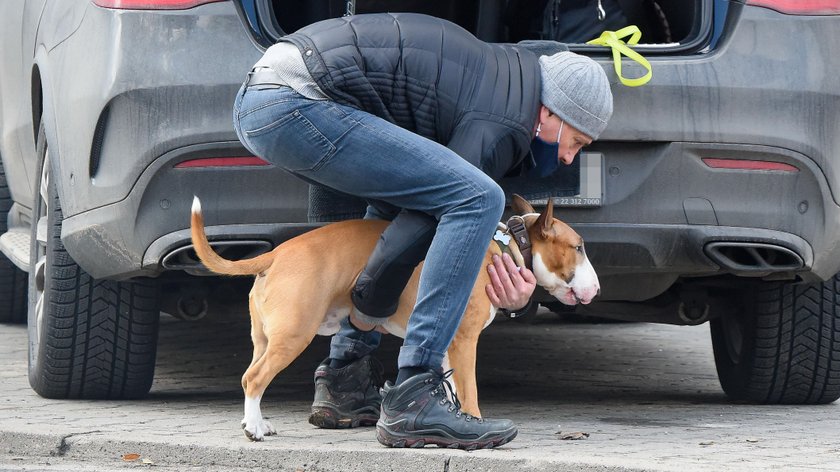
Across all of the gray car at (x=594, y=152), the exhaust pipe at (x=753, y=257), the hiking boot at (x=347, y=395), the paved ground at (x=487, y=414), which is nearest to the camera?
the paved ground at (x=487, y=414)

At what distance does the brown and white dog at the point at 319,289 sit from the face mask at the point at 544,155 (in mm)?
113

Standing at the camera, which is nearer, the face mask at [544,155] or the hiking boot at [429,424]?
the hiking boot at [429,424]

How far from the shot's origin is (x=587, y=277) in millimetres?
4301

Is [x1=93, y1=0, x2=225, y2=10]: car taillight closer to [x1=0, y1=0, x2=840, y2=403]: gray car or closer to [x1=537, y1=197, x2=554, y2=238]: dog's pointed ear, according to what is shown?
[x1=0, y1=0, x2=840, y2=403]: gray car

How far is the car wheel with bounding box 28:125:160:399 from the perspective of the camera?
4672 mm

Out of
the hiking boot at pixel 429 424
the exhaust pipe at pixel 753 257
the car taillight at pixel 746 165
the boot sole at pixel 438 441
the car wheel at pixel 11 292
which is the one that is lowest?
the car wheel at pixel 11 292

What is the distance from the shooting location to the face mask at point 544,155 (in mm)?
4051

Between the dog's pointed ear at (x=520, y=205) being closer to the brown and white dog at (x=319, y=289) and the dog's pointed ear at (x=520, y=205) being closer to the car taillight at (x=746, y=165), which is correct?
the brown and white dog at (x=319, y=289)

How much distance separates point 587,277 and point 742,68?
78 centimetres

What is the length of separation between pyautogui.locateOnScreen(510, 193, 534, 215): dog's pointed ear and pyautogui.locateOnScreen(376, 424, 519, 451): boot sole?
27.9 inches

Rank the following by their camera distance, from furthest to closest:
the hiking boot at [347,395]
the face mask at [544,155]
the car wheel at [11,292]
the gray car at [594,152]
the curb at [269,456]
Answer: the car wheel at [11,292], the hiking boot at [347,395], the gray car at [594,152], the face mask at [544,155], the curb at [269,456]

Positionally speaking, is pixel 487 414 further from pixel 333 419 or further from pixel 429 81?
pixel 429 81

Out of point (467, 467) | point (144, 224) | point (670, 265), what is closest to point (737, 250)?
point (670, 265)

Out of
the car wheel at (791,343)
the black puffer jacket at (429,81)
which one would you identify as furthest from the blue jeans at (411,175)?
the car wheel at (791,343)
